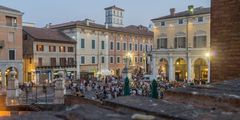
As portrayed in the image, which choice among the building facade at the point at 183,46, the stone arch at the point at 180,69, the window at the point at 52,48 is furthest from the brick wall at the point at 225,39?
the window at the point at 52,48

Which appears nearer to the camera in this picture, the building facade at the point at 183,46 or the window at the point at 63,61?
the building facade at the point at 183,46

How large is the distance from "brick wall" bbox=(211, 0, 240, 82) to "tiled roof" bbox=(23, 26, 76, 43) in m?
42.0

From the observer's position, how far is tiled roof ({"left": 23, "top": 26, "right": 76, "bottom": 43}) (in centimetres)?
4622

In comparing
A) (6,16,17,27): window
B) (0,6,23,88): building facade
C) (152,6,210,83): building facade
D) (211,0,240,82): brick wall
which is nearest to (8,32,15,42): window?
(0,6,23,88): building facade

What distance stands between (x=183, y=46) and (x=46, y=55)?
843 inches

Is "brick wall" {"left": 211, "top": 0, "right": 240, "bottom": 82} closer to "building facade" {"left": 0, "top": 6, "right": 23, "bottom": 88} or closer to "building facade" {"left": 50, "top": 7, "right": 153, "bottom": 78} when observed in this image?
"building facade" {"left": 0, "top": 6, "right": 23, "bottom": 88}

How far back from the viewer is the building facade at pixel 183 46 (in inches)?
1821

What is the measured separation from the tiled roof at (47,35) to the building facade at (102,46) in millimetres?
1525

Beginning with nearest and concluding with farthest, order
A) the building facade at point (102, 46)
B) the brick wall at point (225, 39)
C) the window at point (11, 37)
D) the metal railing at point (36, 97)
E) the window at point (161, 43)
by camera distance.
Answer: the brick wall at point (225, 39) < the metal railing at point (36, 97) < the window at point (11, 37) < the window at point (161, 43) < the building facade at point (102, 46)

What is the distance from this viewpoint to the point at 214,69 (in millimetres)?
5703

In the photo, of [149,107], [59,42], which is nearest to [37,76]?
[59,42]

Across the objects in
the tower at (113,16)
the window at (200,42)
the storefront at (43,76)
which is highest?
the tower at (113,16)

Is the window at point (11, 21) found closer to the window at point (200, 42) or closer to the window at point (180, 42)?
the window at point (180, 42)

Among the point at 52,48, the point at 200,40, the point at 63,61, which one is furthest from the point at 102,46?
the point at 200,40
